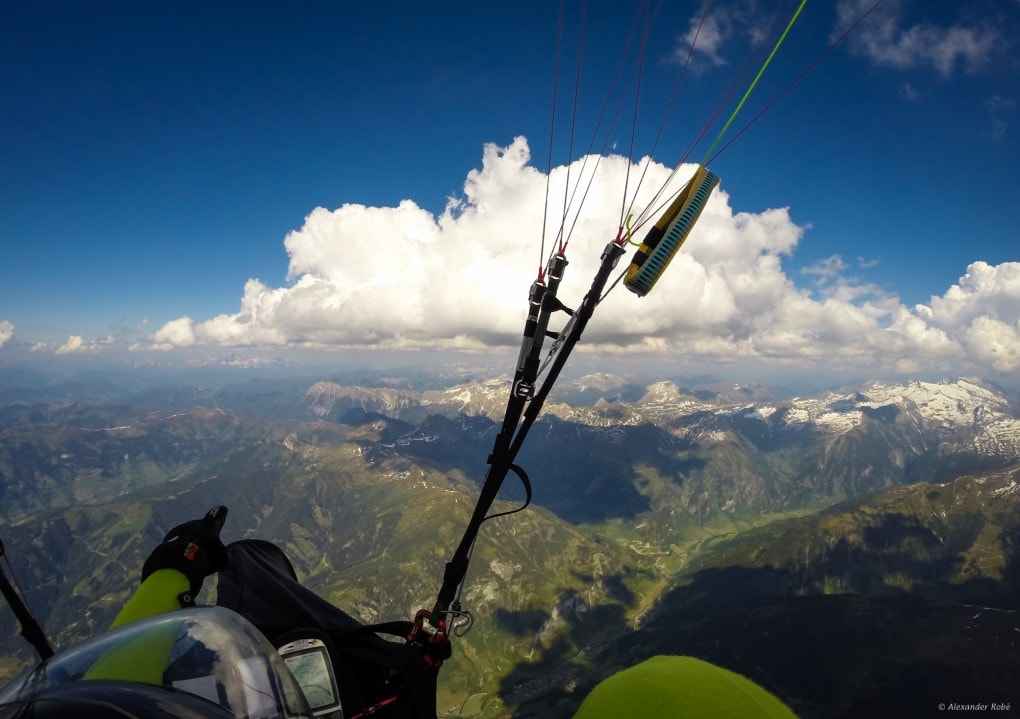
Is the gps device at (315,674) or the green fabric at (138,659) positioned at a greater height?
the green fabric at (138,659)

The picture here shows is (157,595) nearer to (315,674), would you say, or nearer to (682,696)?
(315,674)

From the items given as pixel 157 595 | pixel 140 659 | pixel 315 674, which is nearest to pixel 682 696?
pixel 315 674

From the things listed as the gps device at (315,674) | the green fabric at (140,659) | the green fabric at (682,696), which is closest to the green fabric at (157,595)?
the gps device at (315,674)

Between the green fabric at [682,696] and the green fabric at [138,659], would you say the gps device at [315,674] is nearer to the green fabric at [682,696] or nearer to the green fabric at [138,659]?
the green fabric at [138,659]

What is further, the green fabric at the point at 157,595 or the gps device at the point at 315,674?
the green fabric at the point at 157,595

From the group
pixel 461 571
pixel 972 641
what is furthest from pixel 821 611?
pixel 461 571

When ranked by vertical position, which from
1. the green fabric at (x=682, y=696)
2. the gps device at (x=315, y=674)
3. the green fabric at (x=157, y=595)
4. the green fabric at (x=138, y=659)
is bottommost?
the green fabric at (x=157, y=595)
